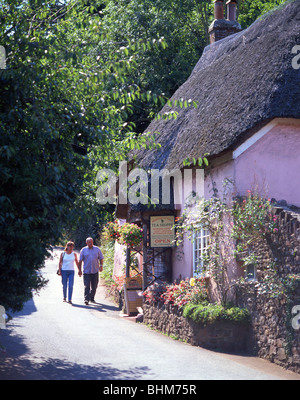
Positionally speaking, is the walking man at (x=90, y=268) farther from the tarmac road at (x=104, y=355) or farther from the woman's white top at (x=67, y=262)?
the tarmac road at (x=104, y=355)

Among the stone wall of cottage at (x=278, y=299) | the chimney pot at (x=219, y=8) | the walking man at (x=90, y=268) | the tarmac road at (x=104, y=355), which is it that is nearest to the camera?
the tarmac road at (x=104, y=355)

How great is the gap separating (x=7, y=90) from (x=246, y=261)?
4.97 metres

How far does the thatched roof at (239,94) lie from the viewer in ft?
36.1

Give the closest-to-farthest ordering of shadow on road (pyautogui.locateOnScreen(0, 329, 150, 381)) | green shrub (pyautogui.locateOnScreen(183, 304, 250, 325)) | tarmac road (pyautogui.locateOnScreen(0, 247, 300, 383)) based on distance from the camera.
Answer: shadow on road (pyautogui.locateOnScreen(0, 329, 150, 381)) < tarmac road (pyautogui.locateOnScreen(0, 247, 300, 383)) < green shrub (pyautogui.locateOnScreen(183, 304, 250, 325))

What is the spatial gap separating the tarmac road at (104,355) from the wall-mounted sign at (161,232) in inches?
80.5

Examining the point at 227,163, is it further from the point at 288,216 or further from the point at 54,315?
the point at 54,315

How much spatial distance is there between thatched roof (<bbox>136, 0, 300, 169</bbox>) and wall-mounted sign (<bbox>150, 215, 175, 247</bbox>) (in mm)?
1328

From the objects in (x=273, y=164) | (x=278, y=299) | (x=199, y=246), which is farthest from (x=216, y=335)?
(x=273, y=164)

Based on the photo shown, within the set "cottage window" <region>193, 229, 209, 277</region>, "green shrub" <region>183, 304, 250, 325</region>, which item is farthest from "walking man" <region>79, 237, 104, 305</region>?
"green shrub" <region>183, 304, 250, 325</region>

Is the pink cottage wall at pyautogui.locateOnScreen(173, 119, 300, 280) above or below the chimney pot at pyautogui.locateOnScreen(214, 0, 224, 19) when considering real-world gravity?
below

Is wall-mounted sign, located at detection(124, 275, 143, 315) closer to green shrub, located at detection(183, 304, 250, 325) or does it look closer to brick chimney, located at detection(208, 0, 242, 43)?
green shrub, located at detection(183, 304, 250, 325)

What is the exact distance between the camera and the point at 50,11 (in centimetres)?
848

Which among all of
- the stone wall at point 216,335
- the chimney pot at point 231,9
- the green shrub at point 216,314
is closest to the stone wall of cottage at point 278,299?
the green shrub at point 216,314

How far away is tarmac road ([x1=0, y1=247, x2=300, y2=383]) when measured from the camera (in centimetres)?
784
